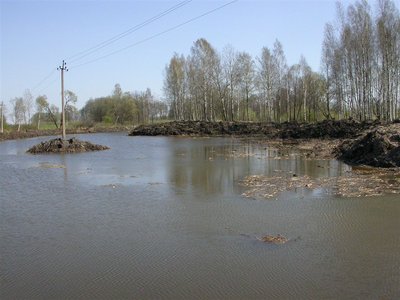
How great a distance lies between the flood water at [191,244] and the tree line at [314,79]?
26.3 meters

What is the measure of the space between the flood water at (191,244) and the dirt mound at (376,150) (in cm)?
540

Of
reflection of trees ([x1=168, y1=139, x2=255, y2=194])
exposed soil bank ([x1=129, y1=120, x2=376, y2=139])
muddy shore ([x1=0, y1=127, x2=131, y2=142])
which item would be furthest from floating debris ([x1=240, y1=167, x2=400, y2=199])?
muddy shore ([x1=0, y1=127, x2=131, y2=142])

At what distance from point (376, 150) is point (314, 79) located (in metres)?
41.5

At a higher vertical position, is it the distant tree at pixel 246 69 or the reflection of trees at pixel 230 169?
the distant tree at pixel 246 69

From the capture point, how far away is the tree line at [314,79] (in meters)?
34.2

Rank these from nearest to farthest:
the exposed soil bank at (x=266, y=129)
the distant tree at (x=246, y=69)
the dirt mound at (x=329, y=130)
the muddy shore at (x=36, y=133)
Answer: the dirt mound at (x=329, y=130), the exposed soil bank at (x=266, y=129), the muddy shore at (x=36, y=133), the distant tree at (x=246, y=69)

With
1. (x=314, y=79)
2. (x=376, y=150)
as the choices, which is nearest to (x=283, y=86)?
(x=314, y=79)

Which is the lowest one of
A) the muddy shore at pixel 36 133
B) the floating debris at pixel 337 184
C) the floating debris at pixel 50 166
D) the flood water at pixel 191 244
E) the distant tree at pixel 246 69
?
the flood water at pixel 191 244

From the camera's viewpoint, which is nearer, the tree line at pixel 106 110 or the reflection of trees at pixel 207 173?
the reflection of trees at pixel 207 173

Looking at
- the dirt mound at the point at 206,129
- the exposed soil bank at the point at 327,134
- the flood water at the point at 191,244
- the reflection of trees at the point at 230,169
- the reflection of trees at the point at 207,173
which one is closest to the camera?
the flood water at the point at 191,244

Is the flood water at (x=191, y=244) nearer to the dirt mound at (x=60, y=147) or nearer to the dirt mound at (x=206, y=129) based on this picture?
the dirt mound at (x=60, y=147)

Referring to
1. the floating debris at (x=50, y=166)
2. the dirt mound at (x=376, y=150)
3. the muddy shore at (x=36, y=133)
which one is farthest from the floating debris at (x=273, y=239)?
the muddy shore at (x=36, y=133)

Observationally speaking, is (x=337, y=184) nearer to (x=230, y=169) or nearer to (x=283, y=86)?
(x=230, y=169)

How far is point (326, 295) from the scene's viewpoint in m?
5.00
